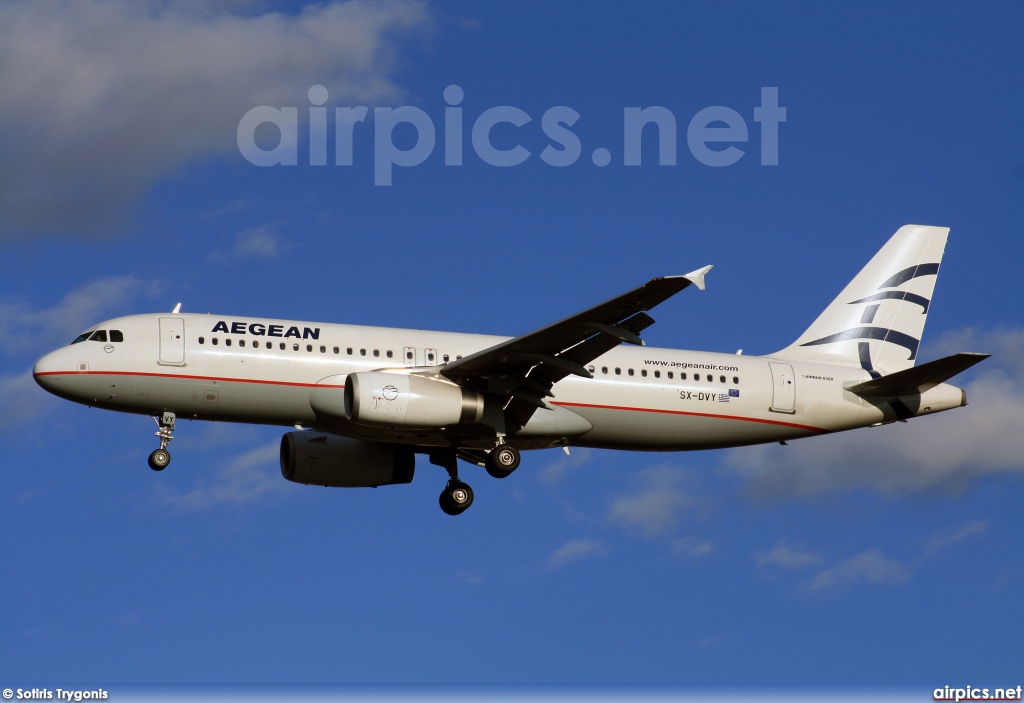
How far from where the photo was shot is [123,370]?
37000mm

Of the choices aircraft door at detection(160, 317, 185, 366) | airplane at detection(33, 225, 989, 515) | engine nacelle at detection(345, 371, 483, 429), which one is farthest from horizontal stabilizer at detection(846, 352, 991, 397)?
aircraft door at detection(160, 317, 185, 366)

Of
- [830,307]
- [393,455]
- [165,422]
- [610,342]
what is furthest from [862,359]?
[165,422]

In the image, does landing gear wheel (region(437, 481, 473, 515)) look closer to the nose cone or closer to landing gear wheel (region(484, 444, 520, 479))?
landing gear wheel (region(484, 444, 520, 479))

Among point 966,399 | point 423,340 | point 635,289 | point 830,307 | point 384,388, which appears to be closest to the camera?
point 635,289

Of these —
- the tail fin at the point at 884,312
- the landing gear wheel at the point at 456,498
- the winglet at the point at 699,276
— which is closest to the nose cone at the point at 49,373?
the landing gear wheel at the point at 456,498

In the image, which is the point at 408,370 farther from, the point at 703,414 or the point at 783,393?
the point at 783,393

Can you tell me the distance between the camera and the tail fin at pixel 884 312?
147 ft

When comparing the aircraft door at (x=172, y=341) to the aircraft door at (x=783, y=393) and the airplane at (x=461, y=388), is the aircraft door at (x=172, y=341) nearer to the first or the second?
the airplane at (x=461, y=388)

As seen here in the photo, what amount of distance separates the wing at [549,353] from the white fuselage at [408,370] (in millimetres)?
1039

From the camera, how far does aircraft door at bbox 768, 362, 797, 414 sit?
41469 mm

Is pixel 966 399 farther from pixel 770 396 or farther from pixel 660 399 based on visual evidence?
pixel 660 399

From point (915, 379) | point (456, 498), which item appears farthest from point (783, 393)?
point (456, 498)

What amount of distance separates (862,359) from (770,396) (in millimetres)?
4584

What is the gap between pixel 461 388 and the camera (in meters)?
37.6
